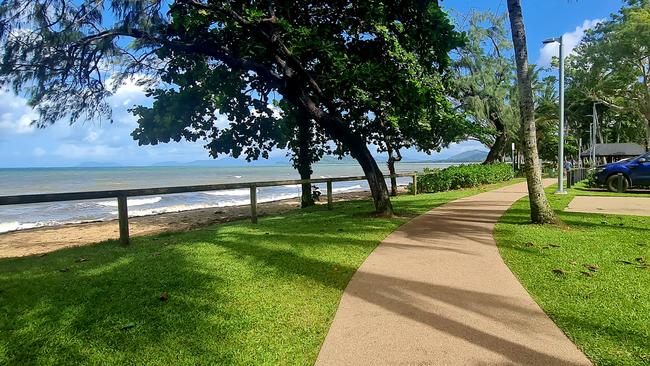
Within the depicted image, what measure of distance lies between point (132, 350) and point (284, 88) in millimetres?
7894

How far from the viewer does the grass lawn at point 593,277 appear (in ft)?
9.46

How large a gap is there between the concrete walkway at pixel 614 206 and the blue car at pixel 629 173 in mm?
3259

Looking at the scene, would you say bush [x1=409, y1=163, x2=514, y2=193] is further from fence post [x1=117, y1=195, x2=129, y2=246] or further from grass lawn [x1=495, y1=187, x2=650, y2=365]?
fence post [x1=117, y1=195, x2=129, y2=246]

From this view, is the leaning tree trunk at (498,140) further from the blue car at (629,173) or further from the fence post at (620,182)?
the fence post at (620,182)

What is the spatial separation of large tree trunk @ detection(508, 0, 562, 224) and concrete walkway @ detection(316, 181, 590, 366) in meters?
2.62

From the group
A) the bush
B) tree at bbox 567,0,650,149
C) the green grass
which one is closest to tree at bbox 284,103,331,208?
the bush

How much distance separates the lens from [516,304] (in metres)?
3.62

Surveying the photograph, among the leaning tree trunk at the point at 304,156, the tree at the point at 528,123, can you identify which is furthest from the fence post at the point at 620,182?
the leaning tree trunk at the point at 304,156

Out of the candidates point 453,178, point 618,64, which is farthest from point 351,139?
point 618,64

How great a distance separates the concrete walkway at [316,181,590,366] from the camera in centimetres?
272

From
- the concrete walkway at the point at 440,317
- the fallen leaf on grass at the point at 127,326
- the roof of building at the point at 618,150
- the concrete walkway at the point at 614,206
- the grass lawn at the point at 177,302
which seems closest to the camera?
the concrete walkway at the point at 440,317

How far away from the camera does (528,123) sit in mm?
7605

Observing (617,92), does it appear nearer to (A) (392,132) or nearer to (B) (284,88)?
(A) (392,132)

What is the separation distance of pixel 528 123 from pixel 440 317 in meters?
5.57
